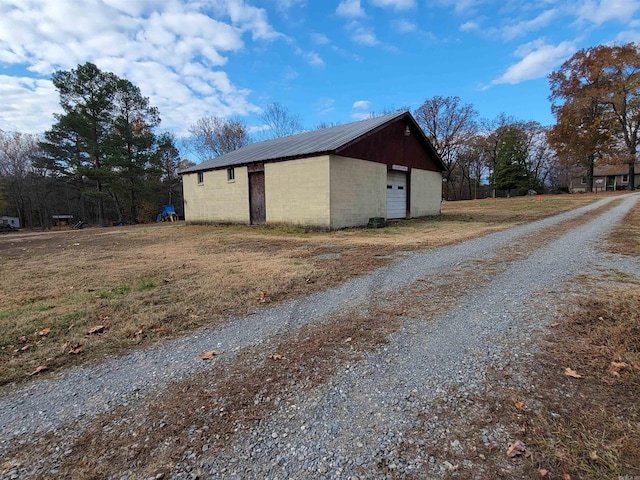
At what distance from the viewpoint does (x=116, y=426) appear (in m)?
2.01

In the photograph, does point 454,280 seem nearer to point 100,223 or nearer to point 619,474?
point 619,474

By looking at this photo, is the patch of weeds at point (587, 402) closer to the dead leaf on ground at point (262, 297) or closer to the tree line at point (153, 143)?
the dead leaf on ground at point (262, 297)

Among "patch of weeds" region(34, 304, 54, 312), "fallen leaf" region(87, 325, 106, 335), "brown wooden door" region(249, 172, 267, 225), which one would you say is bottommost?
"fallen leaf" region(87, 325, 106, 335)

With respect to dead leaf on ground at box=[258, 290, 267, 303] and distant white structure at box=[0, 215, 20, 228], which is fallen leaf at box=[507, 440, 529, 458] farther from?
distant white structure at box=[0, 215, 20, 228]

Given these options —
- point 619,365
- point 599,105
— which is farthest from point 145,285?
point 599,105

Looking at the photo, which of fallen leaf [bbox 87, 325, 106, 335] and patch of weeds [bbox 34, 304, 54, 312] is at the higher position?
patch of weeds [bbox 34, 304, 54, 312]

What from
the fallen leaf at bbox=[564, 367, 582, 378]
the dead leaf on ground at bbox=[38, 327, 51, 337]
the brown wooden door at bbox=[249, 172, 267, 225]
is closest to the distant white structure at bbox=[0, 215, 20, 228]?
the brown wooden door at bbox=[249, 172, 267, 225]

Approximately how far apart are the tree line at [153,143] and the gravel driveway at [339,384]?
28.8 metres

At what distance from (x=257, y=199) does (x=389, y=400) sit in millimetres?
14620

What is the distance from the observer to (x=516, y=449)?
170cm

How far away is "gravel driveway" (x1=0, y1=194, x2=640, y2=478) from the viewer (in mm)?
1721

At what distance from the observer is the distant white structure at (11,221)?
112ft

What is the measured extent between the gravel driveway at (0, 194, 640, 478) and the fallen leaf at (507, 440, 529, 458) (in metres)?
0.38

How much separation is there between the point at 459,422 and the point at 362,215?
12809 millimetres
